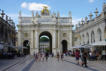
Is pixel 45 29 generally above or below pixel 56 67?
above

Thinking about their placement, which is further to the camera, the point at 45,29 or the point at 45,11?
the point at 45,11

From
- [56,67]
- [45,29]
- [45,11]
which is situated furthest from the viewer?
[45,11]

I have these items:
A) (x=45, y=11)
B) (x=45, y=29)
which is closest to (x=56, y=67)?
(x=45, y=29)

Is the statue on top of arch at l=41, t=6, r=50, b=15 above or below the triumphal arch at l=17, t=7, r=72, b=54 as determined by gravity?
above

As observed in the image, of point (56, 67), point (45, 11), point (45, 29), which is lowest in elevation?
point (56, 67)

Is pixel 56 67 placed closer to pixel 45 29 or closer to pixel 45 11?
pixel 45 29

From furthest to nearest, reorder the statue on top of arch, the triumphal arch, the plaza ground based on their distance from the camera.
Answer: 1. the statue on top of arch
2. the triumphal arch
3. the plaza ground

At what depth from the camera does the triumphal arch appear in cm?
8606

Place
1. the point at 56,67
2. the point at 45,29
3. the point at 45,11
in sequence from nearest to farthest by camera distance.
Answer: the point at 56,67
the point at 45,29
the point at 45,11

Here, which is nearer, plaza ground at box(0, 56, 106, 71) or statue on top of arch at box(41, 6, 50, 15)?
plaza ground at box(0, 56, 106, 71)

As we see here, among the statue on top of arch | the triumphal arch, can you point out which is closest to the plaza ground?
the triumphal arch

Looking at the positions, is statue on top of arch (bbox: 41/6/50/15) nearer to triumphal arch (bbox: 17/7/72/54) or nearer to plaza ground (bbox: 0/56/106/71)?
triumphal arch (bbox: 17/7/72/54)

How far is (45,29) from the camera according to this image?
284ft

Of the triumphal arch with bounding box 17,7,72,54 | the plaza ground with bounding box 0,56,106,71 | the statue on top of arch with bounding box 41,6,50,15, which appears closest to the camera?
the plaza ground with bounding box 0,56,106,71
